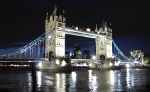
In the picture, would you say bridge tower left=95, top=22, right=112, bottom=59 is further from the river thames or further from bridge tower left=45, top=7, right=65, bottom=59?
the river thames

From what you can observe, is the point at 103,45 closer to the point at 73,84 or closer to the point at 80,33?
the point at 80,33

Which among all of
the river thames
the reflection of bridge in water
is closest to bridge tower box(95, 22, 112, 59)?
the reflection of bridge in water

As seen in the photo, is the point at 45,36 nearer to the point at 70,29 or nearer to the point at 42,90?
the point at 70,29

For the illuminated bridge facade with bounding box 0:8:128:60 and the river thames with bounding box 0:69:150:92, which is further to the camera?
the illuminated bridge facade with bounding box 0:8:128:60

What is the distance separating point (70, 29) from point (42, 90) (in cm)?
7622

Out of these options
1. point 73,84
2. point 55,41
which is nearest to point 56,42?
point 55,41

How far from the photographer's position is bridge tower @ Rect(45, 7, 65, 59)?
106m

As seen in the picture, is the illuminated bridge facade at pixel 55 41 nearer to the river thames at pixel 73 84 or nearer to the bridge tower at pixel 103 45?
the bridge tower at pixel 103 45

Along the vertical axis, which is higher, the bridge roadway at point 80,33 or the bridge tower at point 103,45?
the bridge roadway at point 80,33

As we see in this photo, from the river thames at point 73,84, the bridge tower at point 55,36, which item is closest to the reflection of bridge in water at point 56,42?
the bridge tower at point 55,36

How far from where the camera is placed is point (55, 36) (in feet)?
354

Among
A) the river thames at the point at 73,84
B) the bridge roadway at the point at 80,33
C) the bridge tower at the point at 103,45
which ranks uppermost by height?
the bridge roadway at the point at 80,33

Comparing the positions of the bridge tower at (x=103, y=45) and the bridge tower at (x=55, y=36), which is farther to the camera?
the bridge tower at (x=103, y=45)

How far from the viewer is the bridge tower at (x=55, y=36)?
349ft
